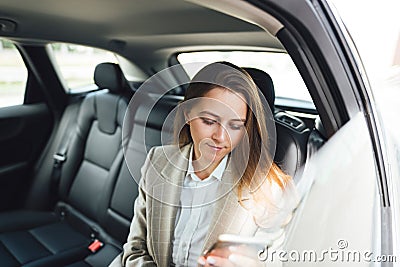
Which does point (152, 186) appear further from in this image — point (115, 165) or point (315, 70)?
point (115, 165)

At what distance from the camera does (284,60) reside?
3.20 feet

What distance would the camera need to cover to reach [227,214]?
0.95 metres

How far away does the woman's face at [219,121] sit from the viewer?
0.89 m

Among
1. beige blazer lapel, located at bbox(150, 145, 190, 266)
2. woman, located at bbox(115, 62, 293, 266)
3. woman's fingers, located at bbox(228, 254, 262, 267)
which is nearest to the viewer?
woman's fingers, located at bbox(228, 254, 262, 267)

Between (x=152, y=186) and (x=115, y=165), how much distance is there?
3.09 feet

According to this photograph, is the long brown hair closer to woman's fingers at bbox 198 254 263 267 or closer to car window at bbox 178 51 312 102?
car window at bbox 178 51 312 102

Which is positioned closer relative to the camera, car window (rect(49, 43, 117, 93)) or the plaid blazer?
the plaid blazer

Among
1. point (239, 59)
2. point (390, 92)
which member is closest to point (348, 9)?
point (390, 92)

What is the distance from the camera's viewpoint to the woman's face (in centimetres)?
89

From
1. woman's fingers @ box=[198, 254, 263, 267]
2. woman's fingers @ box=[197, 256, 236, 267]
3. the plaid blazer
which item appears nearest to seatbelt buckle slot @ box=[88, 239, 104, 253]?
the plaid blazer

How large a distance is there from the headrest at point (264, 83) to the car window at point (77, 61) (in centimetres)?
132

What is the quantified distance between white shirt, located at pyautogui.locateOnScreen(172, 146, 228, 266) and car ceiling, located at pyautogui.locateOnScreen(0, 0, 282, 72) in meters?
0.40

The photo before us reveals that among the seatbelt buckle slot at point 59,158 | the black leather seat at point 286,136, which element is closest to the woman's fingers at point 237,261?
the black leather seat at point 286,136

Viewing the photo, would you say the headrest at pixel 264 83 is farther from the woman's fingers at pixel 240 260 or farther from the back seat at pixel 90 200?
the back seat at pixel 90 200
